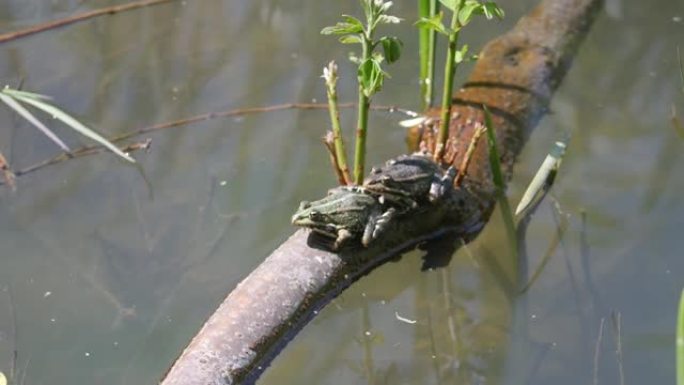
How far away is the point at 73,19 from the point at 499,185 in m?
2.15

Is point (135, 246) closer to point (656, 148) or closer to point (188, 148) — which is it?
point (188, 148)

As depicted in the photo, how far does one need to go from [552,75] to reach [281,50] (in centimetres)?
117

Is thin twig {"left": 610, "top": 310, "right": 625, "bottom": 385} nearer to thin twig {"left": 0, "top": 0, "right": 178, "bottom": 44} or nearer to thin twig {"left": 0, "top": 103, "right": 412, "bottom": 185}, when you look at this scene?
thin twig {"left": 0, "top": 103, "right": 412, "bottom": 185}

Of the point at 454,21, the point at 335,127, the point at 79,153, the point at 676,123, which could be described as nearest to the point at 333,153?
the point at 335,127

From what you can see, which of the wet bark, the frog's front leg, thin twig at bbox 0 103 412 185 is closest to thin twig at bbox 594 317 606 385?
the wet bark

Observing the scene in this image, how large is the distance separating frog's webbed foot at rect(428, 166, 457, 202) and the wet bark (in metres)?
0.07

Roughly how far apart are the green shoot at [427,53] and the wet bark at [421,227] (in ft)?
0.35

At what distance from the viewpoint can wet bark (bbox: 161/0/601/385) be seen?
110 inches

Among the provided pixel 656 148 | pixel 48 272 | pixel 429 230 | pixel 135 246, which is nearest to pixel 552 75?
pixel 656 148

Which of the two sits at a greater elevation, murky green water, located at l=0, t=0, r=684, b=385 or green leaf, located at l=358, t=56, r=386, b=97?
green leaf, located at l=358, t=56, r=386, b=97

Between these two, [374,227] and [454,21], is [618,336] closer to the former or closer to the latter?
[374,227]

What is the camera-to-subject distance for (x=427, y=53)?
3691 mm

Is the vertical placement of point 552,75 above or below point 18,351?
above

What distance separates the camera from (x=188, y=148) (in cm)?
385
